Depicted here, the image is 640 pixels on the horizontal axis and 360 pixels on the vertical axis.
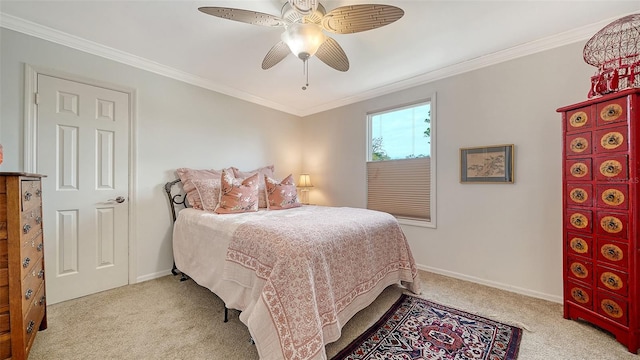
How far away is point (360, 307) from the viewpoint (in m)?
1.76

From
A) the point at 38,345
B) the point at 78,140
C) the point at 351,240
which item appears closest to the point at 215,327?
the point at 38,345

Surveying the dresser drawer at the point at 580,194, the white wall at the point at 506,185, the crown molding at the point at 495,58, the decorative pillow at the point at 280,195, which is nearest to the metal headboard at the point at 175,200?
the decorative pillow at the point at 280,195

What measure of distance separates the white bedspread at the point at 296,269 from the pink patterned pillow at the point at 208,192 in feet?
0.74

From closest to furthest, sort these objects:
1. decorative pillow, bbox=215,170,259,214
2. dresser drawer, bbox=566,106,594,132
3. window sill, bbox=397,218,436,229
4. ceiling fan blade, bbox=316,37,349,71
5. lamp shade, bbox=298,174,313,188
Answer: dresser drawer, bbox=566,106,594,132
ceiling fan blade, bbox=316,37,349,71
decorative pillow, bbox=215,170,259,214
window sill, bbox=397,218,436,229
lamp shade, bbox=298,174,313,188

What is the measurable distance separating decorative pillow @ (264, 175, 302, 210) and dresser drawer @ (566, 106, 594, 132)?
2590 mm

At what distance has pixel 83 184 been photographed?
2246 mm

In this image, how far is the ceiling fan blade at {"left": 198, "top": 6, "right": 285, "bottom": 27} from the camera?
1.39 meters

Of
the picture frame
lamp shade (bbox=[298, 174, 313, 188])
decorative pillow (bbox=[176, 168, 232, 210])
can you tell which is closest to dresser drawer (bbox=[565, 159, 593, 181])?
the picture frame

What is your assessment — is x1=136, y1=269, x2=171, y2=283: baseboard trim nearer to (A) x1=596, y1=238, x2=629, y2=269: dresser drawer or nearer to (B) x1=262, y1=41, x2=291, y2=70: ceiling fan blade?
(B) x1=262, y1=41, x2=291, y2=70: ceiling fan blade

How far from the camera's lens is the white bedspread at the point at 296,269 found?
4.18 ft

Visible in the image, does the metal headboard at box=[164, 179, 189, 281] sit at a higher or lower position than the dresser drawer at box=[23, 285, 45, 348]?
higher

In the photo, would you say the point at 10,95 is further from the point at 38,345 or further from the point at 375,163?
the point at 375,163

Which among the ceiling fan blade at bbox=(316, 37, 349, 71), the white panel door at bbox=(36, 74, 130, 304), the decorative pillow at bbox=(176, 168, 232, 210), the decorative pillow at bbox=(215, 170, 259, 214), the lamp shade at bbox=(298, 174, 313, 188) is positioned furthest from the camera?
the lamp shade at bbox=(298, 174, 313, 188)

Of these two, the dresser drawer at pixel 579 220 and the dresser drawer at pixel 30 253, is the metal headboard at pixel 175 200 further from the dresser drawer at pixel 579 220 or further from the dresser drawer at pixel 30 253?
the dresser drawer at pixel 579 220
